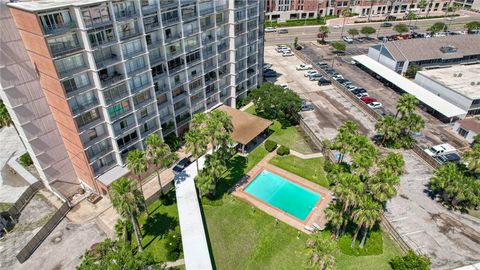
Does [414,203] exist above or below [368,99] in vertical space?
below

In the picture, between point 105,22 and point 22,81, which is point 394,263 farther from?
point 22,81

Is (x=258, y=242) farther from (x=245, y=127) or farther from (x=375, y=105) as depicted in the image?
(x=375, y=105)

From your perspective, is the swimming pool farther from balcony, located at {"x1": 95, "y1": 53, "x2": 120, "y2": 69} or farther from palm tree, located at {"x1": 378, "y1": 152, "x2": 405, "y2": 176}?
balcony, located at {"x1": 95, "y1": 53, "x2": 120, "y2": 69}

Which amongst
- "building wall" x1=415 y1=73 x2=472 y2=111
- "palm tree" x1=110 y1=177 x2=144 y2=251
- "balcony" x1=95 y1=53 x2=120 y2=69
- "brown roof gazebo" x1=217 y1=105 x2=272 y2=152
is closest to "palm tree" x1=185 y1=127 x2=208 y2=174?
"palm tree" x1=110 y1=177 x2=144 y2=251

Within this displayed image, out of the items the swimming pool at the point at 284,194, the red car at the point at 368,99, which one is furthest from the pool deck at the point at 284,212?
the red car at the point at 368,99

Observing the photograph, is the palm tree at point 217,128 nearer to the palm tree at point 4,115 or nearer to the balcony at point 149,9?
the balcony at point 149,9

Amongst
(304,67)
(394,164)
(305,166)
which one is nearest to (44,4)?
(305,166)
